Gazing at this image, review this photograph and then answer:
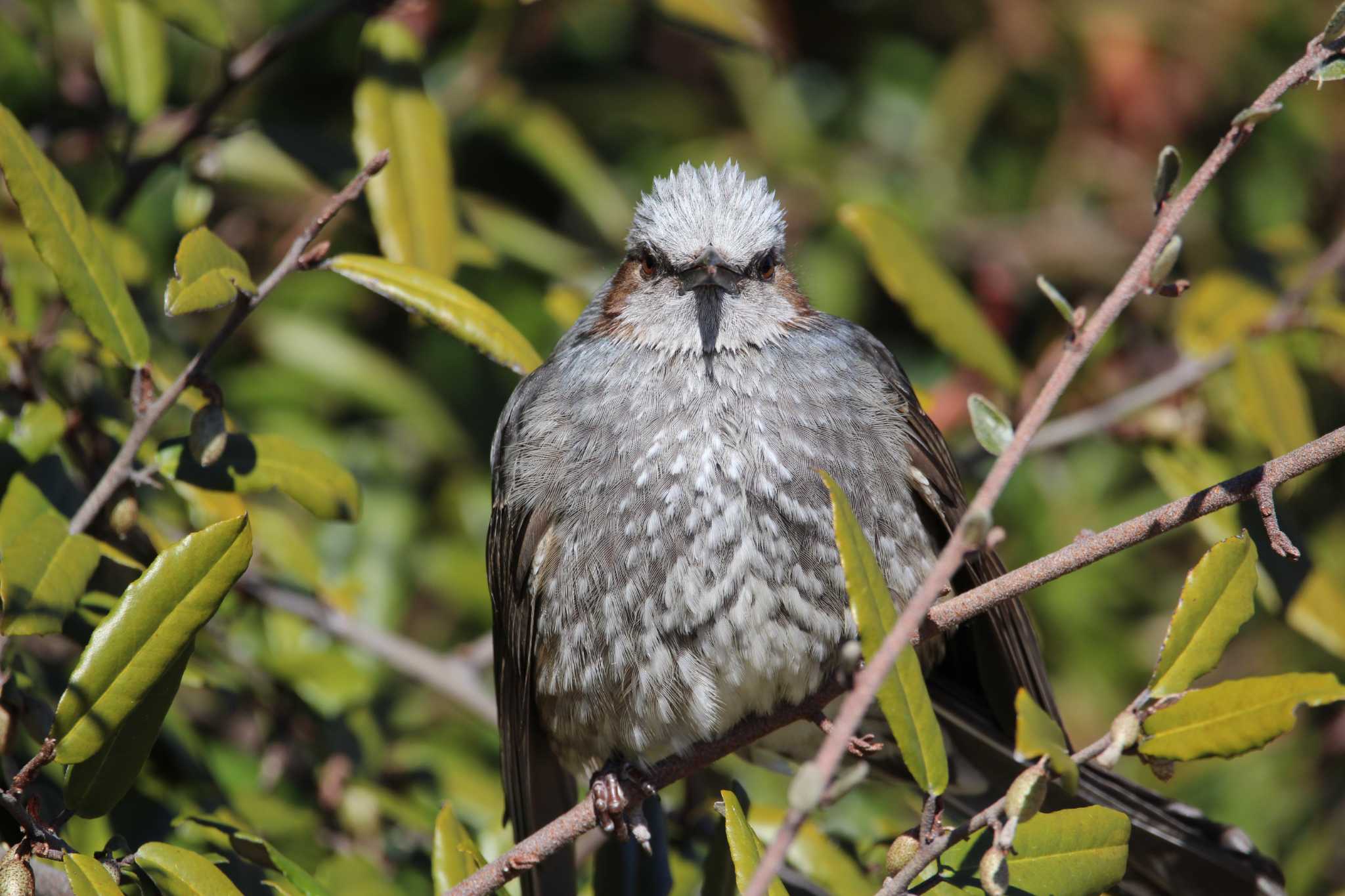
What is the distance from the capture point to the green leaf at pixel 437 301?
276 cm

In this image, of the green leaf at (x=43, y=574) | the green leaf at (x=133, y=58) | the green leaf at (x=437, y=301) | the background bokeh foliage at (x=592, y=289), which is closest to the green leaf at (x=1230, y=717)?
the background bokeh foliage at (x=592, y=289)

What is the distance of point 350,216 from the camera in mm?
3637

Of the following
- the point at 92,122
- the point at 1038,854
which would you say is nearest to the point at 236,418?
the point at 92,122

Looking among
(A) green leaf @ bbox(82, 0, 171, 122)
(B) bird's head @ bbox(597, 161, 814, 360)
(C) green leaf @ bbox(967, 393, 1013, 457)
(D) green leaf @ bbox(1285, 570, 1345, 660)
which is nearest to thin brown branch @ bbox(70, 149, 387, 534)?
(B) bird's head @ bbox(597, 161, 814, 360)

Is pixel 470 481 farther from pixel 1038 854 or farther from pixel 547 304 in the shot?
pixel 1038 854

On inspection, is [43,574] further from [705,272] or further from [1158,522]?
[1158,522]

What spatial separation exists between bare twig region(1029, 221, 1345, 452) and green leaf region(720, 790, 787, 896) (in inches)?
77.7

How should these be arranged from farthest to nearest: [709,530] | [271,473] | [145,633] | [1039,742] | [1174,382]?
[1174,382], [709,530], [271,473], [145,633], [1039,742]

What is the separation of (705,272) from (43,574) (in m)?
1.68

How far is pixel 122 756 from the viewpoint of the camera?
2252 mm

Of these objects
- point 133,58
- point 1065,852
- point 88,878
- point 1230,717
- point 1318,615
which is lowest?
point 88,878

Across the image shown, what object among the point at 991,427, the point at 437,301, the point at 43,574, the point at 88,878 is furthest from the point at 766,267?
the point at 88,878

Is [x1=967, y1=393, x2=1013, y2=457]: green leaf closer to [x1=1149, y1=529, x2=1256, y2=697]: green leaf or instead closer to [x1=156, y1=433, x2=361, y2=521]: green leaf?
[x1=1149, y1=529, x2=1256, y2=697]: green leaf

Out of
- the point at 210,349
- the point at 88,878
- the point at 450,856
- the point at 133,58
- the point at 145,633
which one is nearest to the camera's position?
the point at 88,878
